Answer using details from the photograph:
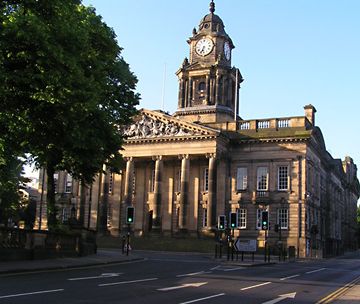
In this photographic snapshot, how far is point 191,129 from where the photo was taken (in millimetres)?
58875

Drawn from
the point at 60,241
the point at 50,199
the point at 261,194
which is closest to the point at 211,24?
the point at 261,194

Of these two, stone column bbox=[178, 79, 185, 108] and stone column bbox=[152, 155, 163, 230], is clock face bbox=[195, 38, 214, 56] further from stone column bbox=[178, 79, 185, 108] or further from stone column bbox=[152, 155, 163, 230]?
stone column bbox=[152, 155, 163, 230]

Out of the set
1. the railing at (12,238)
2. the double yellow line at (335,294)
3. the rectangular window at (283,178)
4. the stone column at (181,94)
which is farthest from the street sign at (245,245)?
the stone column at (181,94)

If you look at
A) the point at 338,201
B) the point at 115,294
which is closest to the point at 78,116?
the point at 115,294

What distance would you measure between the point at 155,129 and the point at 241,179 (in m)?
12.5

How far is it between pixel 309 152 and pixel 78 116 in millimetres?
40518

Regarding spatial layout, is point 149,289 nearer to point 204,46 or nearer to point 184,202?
point 184,202

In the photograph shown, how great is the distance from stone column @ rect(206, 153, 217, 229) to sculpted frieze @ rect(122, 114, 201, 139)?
12.5ft

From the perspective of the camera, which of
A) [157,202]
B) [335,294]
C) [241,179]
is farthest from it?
[241,179]

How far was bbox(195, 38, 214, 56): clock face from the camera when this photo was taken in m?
74.2

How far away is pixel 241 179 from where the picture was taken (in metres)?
60.7

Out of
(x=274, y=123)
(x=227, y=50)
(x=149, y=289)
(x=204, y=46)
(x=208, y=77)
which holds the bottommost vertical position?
(x=149, y=289)

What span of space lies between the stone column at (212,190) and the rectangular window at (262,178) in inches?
241

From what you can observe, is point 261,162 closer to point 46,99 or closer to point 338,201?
point 338,201
